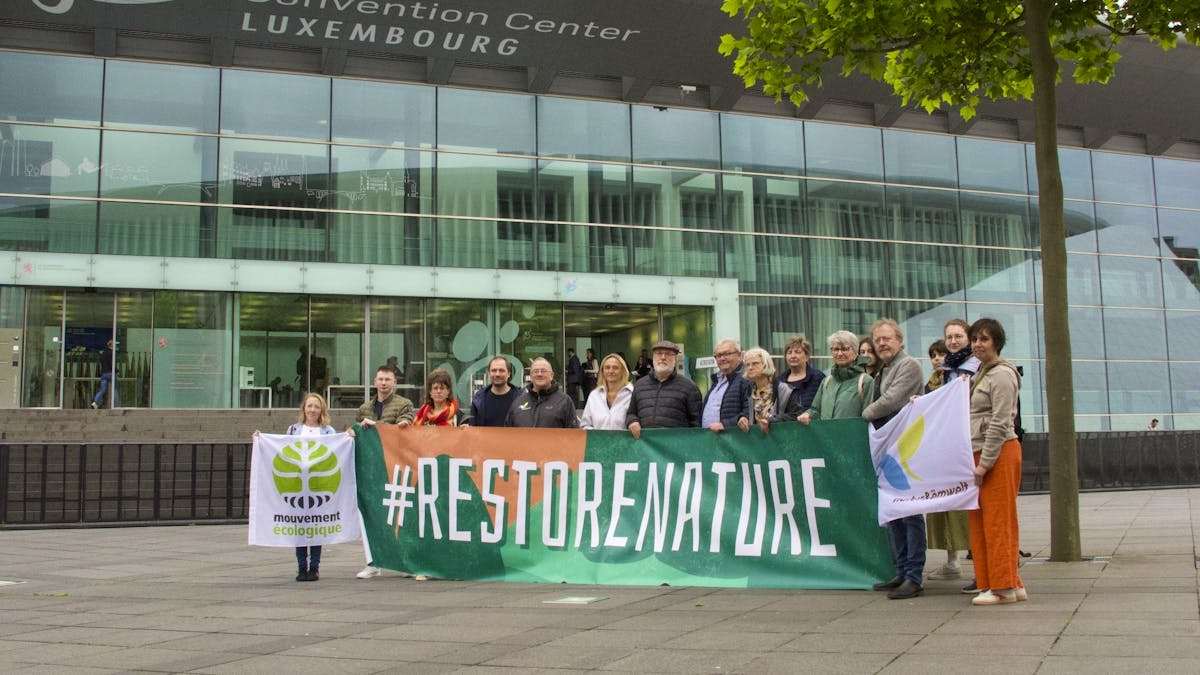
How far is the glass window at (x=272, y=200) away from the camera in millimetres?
26062

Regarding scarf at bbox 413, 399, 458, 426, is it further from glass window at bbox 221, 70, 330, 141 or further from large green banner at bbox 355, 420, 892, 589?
glass window at bbox 221, 70, 330, 141

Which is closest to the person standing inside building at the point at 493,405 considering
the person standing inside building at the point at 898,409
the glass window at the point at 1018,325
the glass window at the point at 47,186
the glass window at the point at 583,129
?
the person standing inside building at the point at 898,409

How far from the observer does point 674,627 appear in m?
6.66

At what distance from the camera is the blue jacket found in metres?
8.95

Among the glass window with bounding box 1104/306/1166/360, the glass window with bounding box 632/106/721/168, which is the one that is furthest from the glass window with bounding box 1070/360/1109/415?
the glass window with bounding box 632/106/721/168

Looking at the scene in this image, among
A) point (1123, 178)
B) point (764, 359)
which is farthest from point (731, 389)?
point (1123, 178)

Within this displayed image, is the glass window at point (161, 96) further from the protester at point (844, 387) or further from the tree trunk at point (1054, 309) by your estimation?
the protester at point (844, 387)

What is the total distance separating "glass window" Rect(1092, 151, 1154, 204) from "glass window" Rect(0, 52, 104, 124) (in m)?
29.2

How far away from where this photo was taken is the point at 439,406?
1029 centimetres

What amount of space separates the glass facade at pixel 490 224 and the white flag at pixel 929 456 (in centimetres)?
2016

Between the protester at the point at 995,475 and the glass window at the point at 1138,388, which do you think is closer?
the protester at the point at 995,475

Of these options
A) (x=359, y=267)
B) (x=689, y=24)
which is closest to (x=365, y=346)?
(x=359, y=267)

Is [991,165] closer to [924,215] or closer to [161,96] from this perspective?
[924,215]

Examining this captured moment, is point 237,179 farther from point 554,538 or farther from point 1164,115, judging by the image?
point 1164,115
